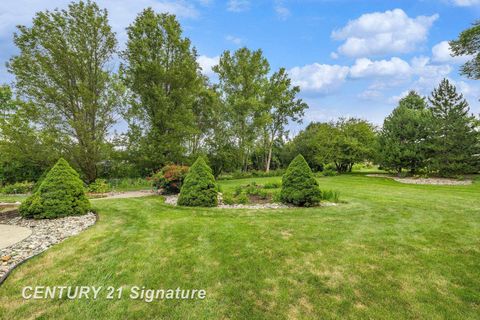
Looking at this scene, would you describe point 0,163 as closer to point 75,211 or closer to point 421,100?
point 75,211

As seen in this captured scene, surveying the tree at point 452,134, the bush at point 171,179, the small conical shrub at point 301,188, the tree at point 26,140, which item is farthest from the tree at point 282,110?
the tree at point 26,140

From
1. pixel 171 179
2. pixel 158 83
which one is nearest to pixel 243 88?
pixel 158 83

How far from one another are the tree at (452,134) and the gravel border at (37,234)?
2408 centimetres

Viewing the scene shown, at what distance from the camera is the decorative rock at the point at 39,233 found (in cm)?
340

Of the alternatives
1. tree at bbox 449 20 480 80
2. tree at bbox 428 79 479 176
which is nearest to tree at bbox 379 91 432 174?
tree at bbox 428 79 479 176

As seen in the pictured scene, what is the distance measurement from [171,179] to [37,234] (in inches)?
210

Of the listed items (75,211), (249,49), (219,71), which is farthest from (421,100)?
(75,211)

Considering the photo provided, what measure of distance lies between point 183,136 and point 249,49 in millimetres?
12776

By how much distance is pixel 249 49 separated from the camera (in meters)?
21.8

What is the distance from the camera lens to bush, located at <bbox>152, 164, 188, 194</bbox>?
31.8 feet

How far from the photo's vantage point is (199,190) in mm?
7273

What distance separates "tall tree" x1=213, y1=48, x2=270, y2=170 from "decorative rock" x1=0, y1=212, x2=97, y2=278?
16518 mm

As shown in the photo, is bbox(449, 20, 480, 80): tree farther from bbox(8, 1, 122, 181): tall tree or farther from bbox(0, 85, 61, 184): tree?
bbox(0, 85, 61, 184): tree

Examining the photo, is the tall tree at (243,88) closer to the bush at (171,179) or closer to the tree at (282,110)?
→ the tree at (282,110)
